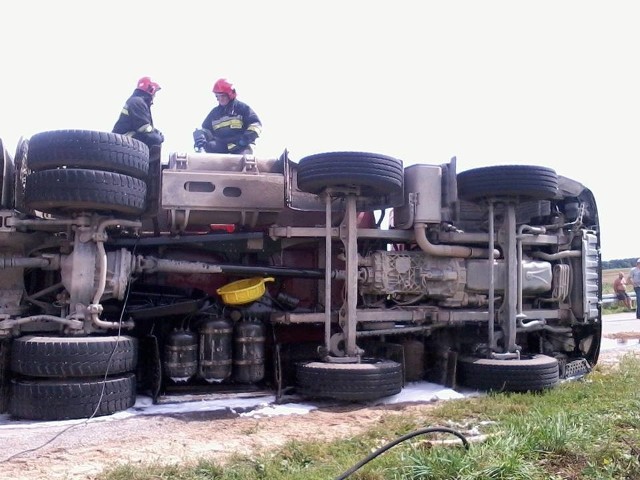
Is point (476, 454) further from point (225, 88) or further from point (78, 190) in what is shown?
point (225, 88)

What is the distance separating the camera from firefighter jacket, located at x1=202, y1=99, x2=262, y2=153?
7.08 metres

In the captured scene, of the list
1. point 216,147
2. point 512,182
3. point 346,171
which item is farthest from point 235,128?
point 512,182

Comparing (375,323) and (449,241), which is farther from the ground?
(449,241)

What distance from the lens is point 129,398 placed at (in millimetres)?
4898

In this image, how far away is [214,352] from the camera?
5484mm

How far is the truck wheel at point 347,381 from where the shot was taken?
5188mm

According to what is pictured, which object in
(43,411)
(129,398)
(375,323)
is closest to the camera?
(43,411)

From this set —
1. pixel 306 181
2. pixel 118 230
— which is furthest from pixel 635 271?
pixel 118 230

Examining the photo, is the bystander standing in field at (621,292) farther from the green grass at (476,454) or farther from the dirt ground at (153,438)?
the dirt ground at (153,438)

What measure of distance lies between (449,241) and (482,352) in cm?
110

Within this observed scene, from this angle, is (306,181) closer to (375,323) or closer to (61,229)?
(375,323)

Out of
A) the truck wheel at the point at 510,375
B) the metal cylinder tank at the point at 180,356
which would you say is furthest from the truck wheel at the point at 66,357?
the truck wheel at the point at 510,375

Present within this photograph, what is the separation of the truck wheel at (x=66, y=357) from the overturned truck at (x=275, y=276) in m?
0.01

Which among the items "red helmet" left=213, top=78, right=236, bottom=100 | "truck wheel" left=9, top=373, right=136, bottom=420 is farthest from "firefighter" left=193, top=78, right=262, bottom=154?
"truck wheel" left=9, top=373, right=136, bottom=420
